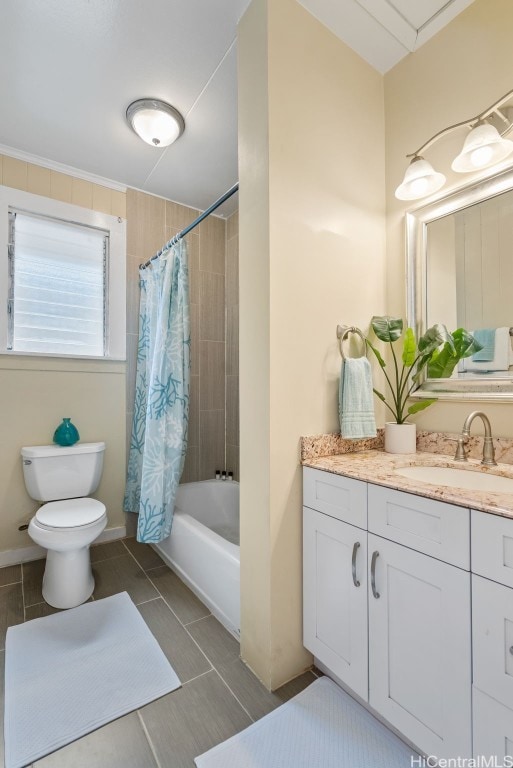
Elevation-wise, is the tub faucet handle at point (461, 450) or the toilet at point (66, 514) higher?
the tub faucet handle at point (461, 450)

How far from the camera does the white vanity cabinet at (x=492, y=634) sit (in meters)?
0.81

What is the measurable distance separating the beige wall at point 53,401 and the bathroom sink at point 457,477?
2.00 m

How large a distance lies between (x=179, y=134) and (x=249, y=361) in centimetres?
155

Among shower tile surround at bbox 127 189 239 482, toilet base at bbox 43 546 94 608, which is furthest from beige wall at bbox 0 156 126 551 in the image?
toilet base at bbox 43 546 94 608

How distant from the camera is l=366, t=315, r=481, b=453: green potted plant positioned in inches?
56.6

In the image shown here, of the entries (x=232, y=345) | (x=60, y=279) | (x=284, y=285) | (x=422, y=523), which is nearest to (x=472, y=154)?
(x=284, y=285)

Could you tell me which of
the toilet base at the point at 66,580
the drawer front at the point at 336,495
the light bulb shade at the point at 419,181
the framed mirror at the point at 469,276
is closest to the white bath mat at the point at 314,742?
the drawer front at the point at 336,495

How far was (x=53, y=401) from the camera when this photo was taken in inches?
91.4

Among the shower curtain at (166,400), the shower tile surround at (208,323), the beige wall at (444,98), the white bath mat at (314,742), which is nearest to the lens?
the white bath mat at (314,742)

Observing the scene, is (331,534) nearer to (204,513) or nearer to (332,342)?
(332,342)

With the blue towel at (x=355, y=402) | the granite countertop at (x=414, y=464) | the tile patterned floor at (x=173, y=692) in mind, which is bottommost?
the tile patterned floor at (x=173, y=692)

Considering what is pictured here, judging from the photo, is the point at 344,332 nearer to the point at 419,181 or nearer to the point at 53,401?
the point at 419,181

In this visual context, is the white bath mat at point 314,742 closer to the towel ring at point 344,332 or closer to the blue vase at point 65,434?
the towel ring at point 344,332

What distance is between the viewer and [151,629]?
5.33ft
